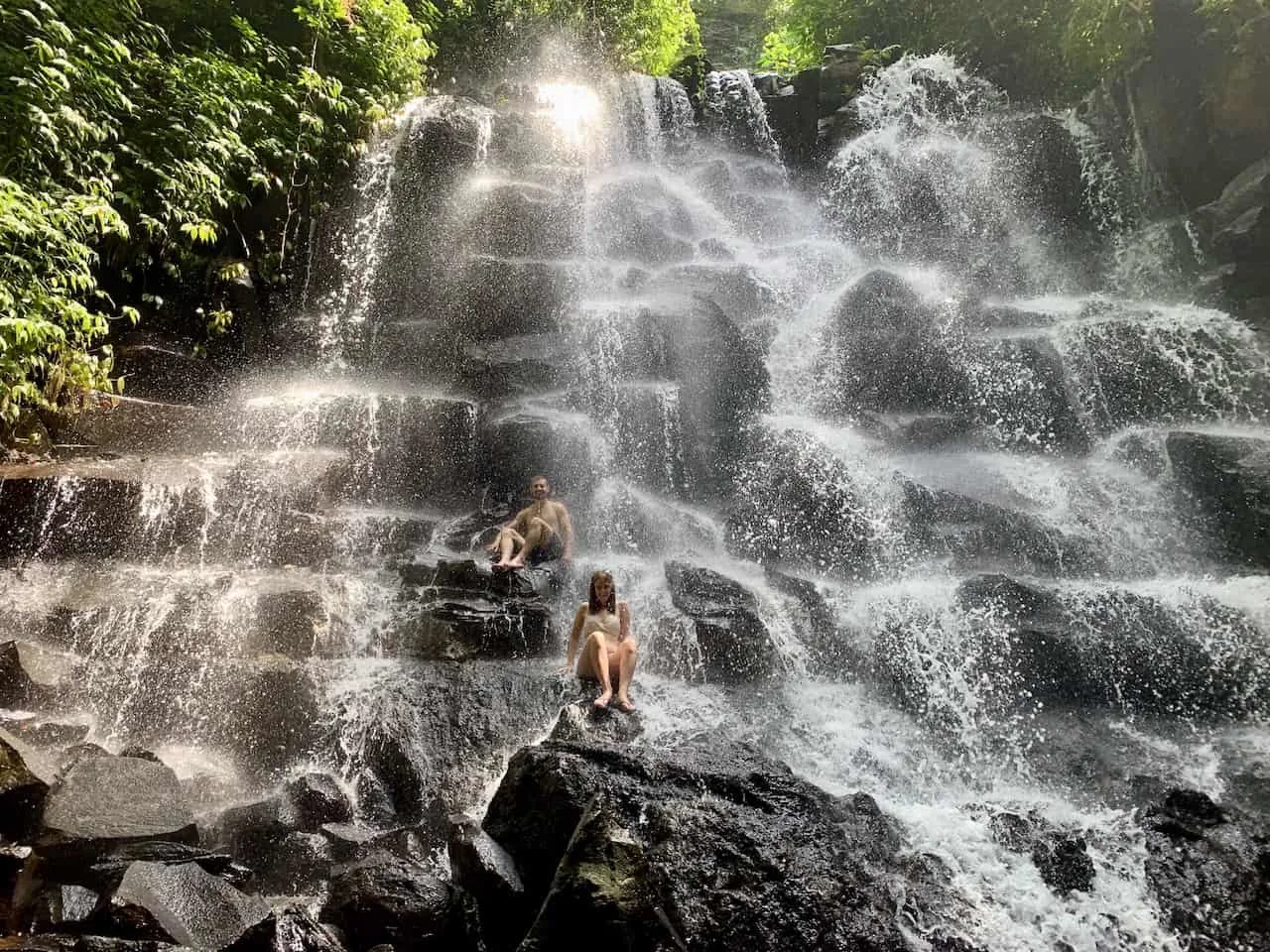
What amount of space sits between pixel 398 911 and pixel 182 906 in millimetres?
1125

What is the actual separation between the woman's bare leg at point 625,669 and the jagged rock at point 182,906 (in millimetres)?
2783

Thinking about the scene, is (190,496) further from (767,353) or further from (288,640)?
(767,353)

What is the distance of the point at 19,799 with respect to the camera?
461 centimetres

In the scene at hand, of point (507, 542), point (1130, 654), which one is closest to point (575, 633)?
point (507, 542)

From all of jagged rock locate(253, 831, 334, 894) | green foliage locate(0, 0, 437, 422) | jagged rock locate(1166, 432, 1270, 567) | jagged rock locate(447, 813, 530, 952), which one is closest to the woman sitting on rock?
jagged rock locate(447, 813, 530, 952)

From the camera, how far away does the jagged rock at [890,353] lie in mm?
11445

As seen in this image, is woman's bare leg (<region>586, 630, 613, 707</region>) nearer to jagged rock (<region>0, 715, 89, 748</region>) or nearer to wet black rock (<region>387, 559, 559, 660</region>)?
wet black rock (<region>387, 559, 559, 660</region>)

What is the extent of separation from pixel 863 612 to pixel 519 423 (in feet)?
16.9

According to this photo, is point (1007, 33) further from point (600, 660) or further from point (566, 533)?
point (600, 660)

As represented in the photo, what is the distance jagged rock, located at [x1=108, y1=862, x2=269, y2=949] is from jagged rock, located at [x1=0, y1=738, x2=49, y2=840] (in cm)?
112

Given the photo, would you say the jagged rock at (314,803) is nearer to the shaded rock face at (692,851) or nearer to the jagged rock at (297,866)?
the jagged rock at (297,866)

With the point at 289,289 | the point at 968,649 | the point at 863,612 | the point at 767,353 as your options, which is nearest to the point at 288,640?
the point at 863,612

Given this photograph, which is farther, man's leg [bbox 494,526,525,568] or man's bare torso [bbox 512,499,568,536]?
man's bare torso [bbox 512,499,568,536]

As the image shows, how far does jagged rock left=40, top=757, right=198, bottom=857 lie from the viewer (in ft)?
14.1
